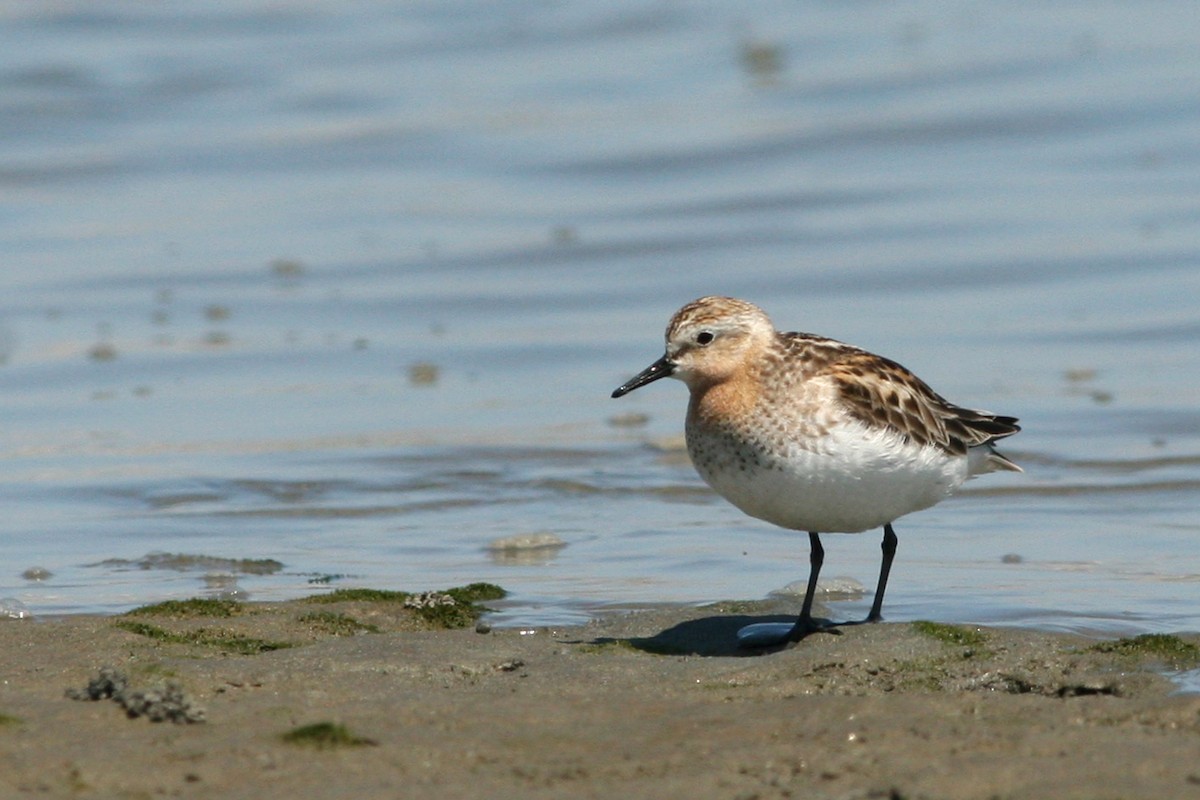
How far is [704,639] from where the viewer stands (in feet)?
22.1

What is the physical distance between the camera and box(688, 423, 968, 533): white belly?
6.61 meters

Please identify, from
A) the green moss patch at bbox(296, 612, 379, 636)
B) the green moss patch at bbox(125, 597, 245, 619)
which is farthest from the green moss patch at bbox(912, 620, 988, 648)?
the green moss patch at bbox(125, 597, 245, 619)

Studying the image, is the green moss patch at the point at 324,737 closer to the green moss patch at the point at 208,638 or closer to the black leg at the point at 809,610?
the green moss patch at the point at 208,638

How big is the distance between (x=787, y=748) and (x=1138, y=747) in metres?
0.89

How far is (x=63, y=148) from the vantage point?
65.2 ft

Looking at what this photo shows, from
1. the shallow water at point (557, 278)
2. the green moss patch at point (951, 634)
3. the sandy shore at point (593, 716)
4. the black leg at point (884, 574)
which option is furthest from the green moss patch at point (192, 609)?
the green moss patch at point (951, 634)

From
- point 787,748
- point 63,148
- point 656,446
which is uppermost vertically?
point 63,148

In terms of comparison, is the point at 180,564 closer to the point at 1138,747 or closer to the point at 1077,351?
the point at 1138,747

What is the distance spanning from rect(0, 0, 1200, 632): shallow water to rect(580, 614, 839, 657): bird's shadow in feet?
2.29

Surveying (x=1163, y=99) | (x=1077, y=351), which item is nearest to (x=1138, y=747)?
(x=1077, y=351)

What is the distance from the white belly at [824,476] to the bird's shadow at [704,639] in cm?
42

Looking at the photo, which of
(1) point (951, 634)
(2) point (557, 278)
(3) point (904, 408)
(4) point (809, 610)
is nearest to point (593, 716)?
(1) point (951, 634)

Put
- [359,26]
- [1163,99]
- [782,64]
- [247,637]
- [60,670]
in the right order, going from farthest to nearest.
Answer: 1. [359,26]
2. [782,64]
3. [1163,99]
4. [247,637]
5. [60,670]

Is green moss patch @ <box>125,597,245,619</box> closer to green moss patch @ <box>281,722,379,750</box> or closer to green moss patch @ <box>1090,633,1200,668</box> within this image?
green moss patch @ <box>281,722,379,750</box>
